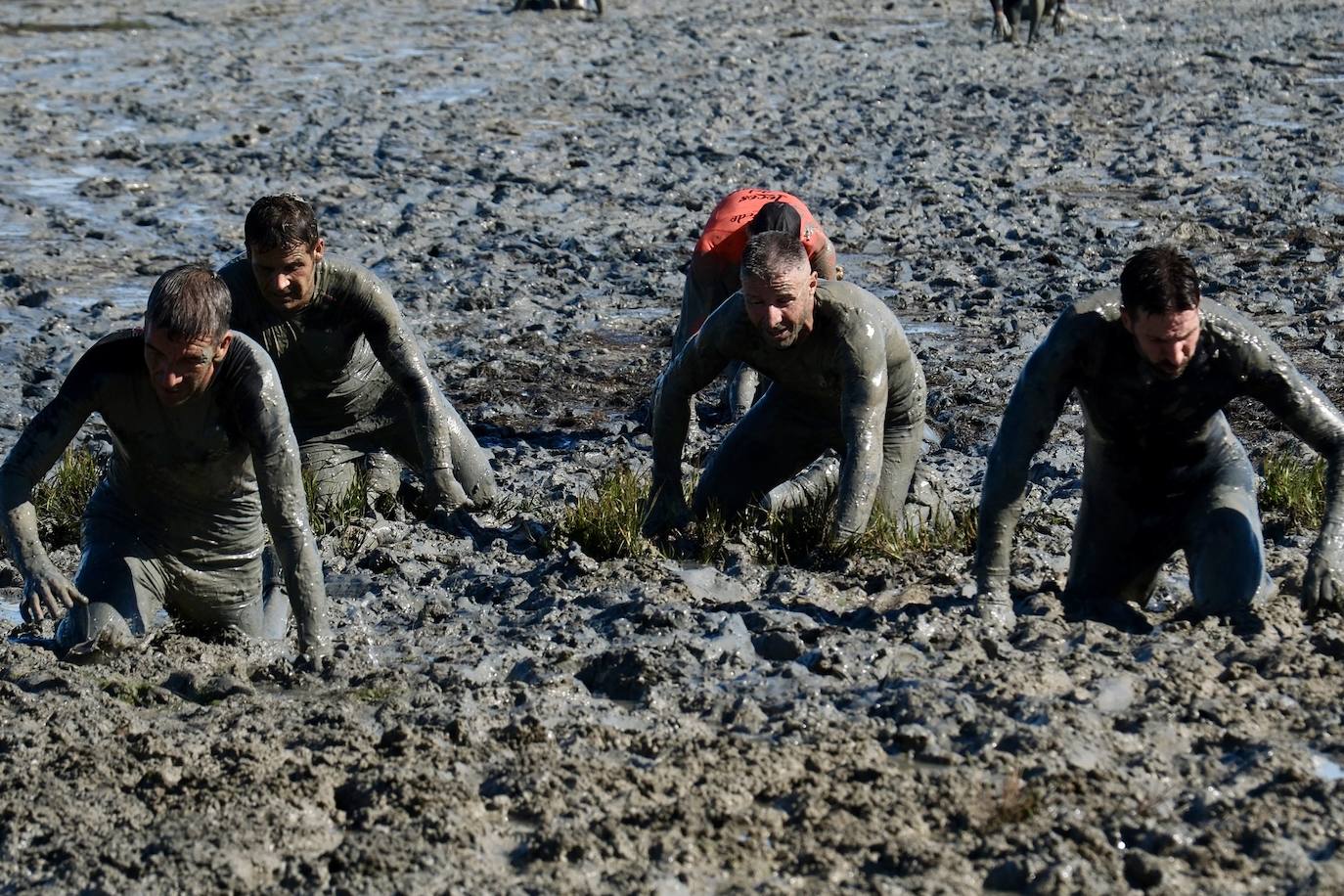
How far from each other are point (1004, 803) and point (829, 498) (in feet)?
10.2

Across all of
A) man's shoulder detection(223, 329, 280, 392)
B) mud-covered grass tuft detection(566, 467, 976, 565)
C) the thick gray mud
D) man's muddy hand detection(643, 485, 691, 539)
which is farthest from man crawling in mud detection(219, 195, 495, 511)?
man's shoulder detection(223, 329, 280, 392)

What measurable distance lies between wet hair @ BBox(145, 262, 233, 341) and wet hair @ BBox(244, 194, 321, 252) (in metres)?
1.41

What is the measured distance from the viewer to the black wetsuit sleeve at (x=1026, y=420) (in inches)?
253

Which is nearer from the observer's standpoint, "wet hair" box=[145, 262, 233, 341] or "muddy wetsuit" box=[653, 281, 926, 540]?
"wet hair" box=[145, 262, 233, 341]

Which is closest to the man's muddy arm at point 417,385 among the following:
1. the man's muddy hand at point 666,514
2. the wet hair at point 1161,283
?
the man's muddy hand at point 666,514

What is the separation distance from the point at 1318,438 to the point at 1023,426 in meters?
0.96

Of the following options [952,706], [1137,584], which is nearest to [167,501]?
[952,706]

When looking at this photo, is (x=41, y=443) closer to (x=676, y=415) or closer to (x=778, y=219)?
(x=676, y=415)

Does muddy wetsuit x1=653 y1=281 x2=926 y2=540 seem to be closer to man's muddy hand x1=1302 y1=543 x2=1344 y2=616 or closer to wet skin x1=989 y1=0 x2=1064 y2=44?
man's muddy hand x1=1302 y1=543 x2=1344 y2=616

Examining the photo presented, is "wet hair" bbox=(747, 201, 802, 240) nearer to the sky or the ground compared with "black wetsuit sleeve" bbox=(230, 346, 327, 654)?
nearer to the sky

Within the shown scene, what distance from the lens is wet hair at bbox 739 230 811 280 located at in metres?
7.09

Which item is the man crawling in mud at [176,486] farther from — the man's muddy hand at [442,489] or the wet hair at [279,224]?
the wet hair at [279,224]

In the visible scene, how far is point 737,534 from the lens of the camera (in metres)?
7.93

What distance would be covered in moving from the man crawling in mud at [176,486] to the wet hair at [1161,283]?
2664 millimetres
